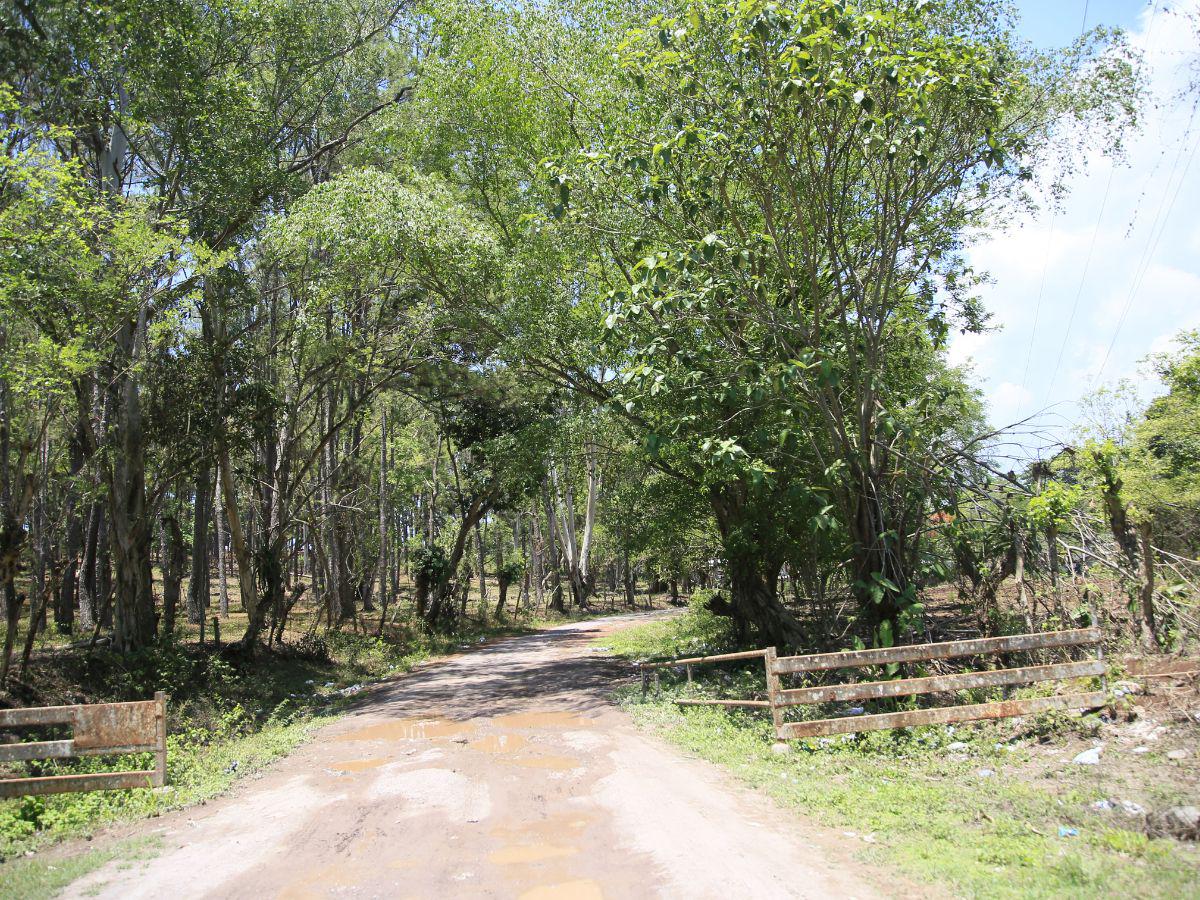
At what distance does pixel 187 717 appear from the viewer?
11.7m

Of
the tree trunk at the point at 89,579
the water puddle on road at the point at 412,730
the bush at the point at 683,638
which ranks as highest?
the tree trunk at the point at 89,579

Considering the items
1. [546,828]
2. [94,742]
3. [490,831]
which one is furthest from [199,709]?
[546,828]

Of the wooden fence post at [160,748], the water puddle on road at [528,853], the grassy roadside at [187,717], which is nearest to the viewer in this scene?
the water puddle on road at [528,853]

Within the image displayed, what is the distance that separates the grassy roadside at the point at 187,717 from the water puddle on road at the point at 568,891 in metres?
3.30

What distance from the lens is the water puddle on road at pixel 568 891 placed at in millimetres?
4961

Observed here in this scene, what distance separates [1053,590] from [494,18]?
14130 mm

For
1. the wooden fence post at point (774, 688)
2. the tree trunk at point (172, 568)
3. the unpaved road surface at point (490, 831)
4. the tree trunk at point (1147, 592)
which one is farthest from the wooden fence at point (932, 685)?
the tree trunk at point (172, 568)

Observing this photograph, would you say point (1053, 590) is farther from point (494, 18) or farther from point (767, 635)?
point (494, 18)

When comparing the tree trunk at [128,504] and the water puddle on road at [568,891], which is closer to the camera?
the water puddle on road at [568,891]

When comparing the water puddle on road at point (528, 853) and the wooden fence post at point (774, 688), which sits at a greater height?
the wooden fence post at point (774, 688)

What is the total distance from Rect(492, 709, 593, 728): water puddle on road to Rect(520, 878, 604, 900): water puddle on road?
603 cm

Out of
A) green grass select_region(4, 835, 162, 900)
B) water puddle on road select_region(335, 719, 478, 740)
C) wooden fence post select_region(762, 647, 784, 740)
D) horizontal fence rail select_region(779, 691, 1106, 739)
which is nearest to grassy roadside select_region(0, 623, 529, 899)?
green grass select_region(4, 835, 162, 900)

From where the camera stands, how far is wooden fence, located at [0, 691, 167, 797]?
280 inches

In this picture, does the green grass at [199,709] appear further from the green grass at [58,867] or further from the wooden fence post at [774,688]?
the wooden fence post at [774,688]
